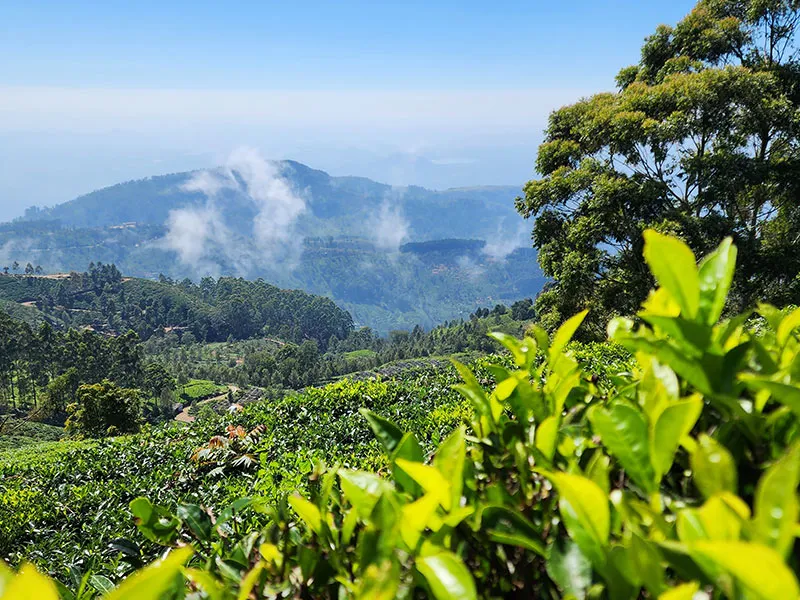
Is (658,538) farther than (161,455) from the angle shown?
No

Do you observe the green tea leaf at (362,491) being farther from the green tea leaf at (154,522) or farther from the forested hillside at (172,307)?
the forested hillside at (172,307)

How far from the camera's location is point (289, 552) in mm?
1060

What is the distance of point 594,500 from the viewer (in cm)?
65

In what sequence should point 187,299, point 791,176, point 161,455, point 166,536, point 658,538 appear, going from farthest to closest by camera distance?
point 187,299 → point 791,176 → point 161,455 → point 166,536 → point 658,538

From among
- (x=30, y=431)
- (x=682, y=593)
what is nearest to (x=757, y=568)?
(x=682, y=593)

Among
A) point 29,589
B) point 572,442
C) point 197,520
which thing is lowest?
point 197,520

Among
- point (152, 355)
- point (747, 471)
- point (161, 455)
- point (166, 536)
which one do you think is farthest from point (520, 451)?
point (152, 355)

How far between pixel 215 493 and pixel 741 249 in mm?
11472

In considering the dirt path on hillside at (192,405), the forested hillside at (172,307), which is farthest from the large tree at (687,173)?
the forested hillside at (172,307)

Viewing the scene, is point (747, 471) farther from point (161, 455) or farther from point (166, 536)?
point (161, 455)

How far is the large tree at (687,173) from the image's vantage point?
11391mm

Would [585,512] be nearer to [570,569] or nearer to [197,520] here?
[570,569]

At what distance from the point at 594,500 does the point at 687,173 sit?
1349 cm

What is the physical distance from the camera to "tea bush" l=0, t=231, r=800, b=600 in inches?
21.3
